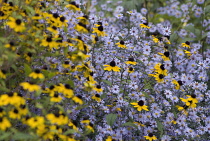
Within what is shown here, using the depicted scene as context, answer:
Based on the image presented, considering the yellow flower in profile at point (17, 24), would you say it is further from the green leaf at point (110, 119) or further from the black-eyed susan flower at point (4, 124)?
the green leaf at point (110, 119)

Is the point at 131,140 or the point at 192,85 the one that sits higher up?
the point at 192,85

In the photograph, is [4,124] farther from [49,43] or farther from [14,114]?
[49,43]

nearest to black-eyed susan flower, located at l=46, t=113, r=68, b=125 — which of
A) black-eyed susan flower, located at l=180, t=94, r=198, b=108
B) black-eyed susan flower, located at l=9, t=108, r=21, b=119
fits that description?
black-eyed susan flower, located at l=9, t=108, r=21, b=119

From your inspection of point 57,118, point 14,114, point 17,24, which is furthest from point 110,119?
point 17,24

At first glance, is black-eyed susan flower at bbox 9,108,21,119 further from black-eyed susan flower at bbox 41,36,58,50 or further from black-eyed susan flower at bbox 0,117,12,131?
black-eyed susan flower at bbox 41,36,58,50

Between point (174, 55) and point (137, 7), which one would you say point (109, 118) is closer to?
point (174, 55)

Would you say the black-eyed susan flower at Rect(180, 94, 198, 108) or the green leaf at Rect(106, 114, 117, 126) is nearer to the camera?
the green leaf at Rect(106, 114, 117, 126)

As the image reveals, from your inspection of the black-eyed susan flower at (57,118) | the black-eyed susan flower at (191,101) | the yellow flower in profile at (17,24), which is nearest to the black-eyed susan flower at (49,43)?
the yellow flower in profile at (17,24)

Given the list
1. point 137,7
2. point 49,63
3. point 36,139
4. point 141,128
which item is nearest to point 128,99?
point 141,128
